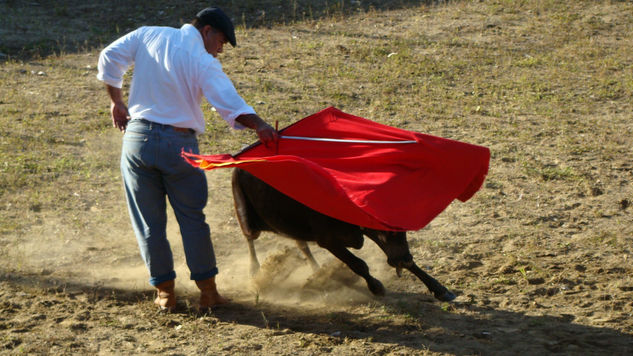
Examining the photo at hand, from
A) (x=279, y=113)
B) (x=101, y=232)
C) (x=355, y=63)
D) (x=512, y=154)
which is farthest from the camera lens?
(x=355, y=63)

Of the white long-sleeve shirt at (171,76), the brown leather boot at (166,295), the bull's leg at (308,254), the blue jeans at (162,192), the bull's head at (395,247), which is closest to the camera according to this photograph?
the white long-sleeve shirt at (171,76)

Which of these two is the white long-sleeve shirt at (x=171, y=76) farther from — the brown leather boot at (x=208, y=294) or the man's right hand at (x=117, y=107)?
the brown leather boot at (x=208, y=294)

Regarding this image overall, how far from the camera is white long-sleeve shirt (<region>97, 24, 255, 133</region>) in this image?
4.97m

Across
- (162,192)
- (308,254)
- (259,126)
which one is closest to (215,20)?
(259,126)

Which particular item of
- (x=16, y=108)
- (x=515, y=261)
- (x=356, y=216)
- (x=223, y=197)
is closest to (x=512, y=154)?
(x=515, y=261)

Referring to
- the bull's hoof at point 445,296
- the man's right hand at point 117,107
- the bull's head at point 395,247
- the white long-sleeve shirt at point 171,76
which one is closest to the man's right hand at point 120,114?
the man's right hand at point 117,107

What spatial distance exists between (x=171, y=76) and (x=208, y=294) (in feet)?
5.12

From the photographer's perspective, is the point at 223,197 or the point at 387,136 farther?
the point at 223,197

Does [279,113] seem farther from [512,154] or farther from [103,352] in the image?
[103,352]

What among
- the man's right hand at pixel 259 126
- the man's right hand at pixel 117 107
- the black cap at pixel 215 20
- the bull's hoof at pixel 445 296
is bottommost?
the bull's hoof at pixel 445 296

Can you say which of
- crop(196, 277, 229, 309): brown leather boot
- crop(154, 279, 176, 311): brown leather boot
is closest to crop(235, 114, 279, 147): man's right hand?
crop(196, 277, 229, 309): brown leather boot

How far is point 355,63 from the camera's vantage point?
11.7m

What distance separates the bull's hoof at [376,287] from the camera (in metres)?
5.64

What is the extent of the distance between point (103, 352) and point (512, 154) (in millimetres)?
5251
